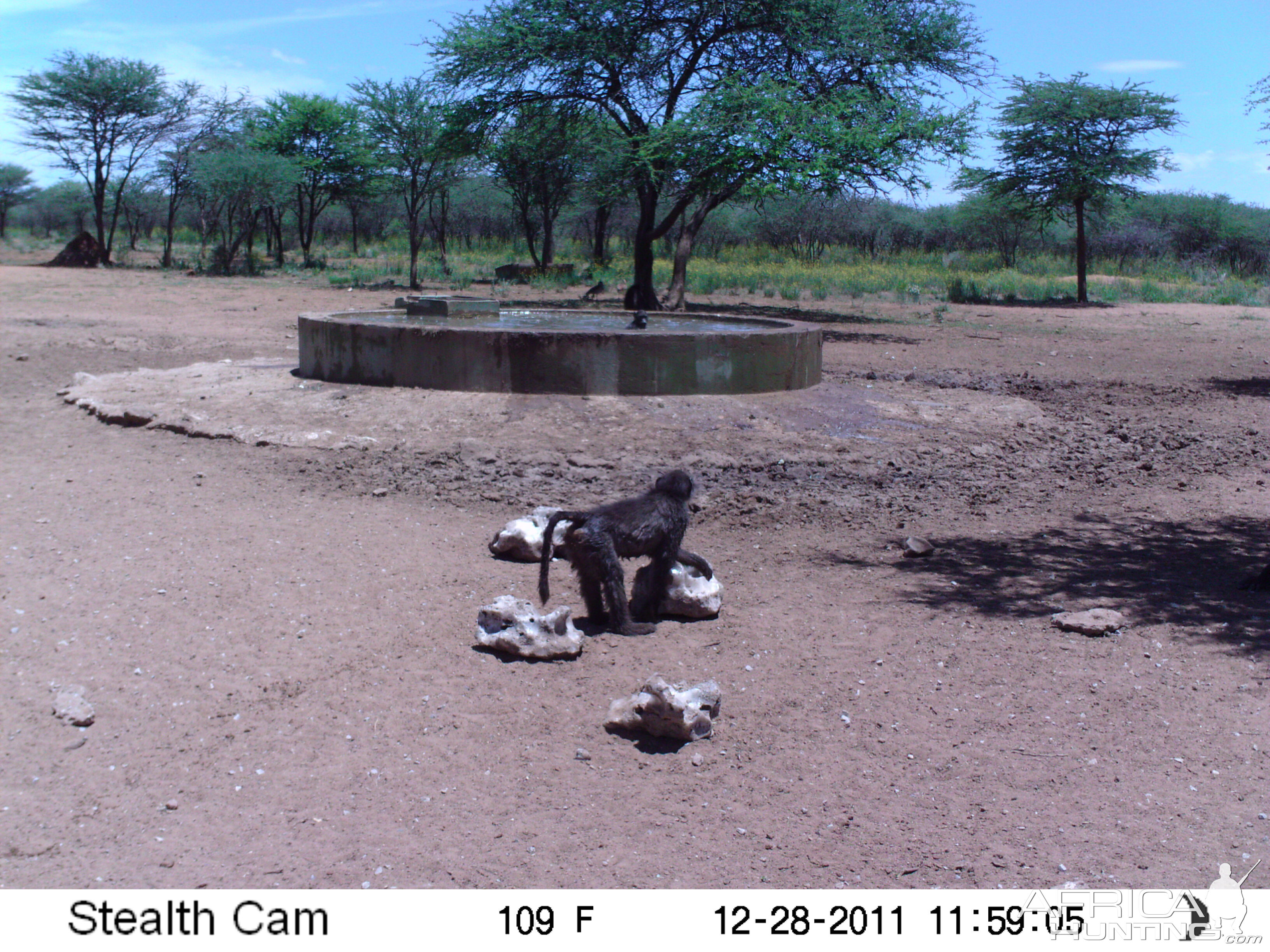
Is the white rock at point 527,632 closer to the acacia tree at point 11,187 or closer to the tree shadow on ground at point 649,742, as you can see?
the tree shadow on ground at point 649,742

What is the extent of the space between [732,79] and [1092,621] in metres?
15.4

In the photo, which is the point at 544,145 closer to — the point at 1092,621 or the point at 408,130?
the point at 408,130

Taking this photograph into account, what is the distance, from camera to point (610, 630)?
4.53 meters

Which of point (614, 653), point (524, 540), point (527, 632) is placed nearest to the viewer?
point (527, 632)

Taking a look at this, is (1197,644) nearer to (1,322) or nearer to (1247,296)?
(1,322)

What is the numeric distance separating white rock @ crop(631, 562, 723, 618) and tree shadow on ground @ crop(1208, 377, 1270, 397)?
9.37 m

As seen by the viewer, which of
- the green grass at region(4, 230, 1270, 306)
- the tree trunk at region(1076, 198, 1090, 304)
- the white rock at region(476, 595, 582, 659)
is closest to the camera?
the white rock at region(476, 595, 582, 659)

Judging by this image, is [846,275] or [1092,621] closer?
[1092,621]

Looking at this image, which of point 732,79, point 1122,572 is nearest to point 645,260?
point 732,79

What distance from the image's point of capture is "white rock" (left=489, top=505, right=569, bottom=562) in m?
5.38

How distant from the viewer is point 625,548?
4.35 metres

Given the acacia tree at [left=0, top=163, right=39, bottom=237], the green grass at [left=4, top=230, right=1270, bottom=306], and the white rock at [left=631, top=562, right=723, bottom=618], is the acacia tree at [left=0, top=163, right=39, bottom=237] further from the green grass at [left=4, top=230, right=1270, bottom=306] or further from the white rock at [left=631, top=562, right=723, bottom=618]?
the white rock at [left=631, top=562, right=723, bottom=618]

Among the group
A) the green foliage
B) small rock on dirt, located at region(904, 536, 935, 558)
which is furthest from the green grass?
small rock on dirt, located at region(904, 536, 935, 558)

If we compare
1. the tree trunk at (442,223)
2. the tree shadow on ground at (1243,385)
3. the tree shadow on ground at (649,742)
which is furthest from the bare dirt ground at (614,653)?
the tree trunk at (442,223)
